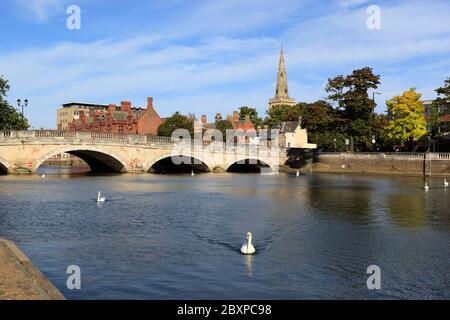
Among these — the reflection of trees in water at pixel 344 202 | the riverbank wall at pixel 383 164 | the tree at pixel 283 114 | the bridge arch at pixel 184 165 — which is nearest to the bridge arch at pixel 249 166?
the bridge arch at pixel 184 165

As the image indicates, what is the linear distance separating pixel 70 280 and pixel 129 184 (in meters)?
35.3

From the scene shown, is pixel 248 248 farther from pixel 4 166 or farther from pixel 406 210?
pixel 4 166

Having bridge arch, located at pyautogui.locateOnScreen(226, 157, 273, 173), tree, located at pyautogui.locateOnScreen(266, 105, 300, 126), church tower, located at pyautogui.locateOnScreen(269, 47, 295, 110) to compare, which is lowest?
bridge arch, located at pyautogui.locateOnScreen(226, 157, 273, 173)

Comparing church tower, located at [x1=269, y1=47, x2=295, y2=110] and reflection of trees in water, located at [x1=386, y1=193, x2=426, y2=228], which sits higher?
church tower, located at [x1=269, y1=47, x2=295, y2=110]

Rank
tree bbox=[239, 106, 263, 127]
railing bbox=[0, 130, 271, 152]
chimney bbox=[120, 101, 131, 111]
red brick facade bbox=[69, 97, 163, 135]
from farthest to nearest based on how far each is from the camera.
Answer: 1. tree bbox=[239, 106, 263, 127]
2. chimney bbox=[120, 101, 131, 111]
3. red brick facade bbox=[69, 97, 163, 135]
4. railing bbox=[0, 130, 271, 152]

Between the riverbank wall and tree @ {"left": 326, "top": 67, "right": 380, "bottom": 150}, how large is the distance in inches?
153

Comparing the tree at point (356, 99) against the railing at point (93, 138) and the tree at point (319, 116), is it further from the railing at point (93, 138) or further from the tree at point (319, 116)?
the railing at point (93, 138)

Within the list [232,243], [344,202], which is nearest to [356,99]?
[344,202]

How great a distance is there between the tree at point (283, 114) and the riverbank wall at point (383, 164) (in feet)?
137

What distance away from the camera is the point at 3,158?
5662 centimetres

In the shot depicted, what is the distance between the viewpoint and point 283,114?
431 ft

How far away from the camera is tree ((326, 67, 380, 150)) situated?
72812mm

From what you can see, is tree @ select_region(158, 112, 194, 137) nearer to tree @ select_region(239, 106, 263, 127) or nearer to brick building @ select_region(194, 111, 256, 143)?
brick building @ select_region(194, 111, 256, 143)

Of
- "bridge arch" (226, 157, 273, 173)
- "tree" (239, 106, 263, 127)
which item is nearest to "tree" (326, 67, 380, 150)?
"bridge arch" (226, 157, 273, 173)
